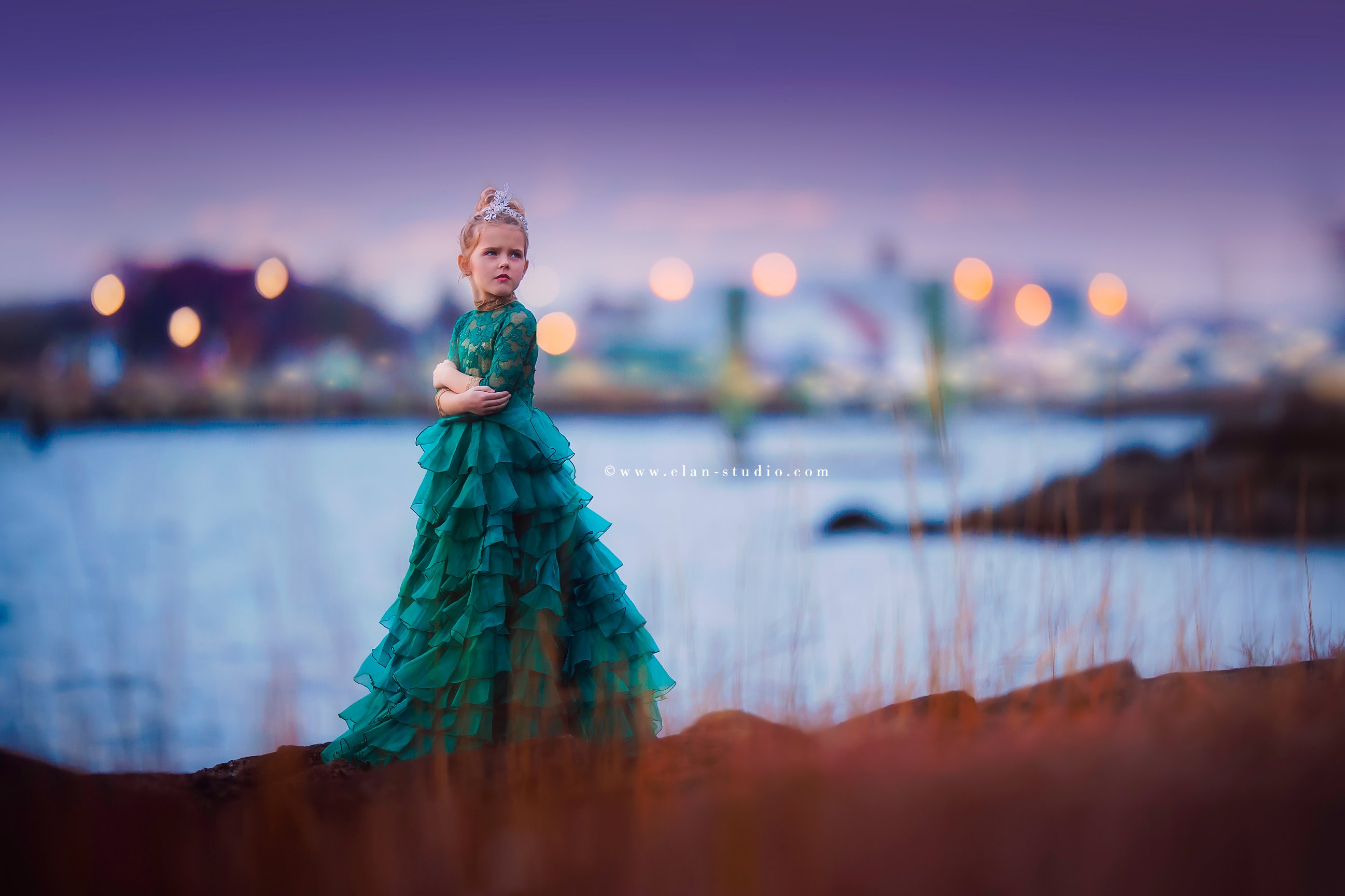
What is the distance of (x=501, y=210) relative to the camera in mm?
2238

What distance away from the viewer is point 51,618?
2.24 metres

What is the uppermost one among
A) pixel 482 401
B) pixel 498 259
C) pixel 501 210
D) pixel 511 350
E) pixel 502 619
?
pixel 501 210

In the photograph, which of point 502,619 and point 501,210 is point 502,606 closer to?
point 502,619

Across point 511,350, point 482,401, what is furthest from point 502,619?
point 511,350

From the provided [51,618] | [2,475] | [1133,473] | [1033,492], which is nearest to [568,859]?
[51,618]

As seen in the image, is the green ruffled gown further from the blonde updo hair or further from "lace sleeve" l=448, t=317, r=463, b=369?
the blonde updo hair

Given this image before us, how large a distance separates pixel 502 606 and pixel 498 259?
3.10 ft

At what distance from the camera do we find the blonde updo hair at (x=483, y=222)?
7.30 ft

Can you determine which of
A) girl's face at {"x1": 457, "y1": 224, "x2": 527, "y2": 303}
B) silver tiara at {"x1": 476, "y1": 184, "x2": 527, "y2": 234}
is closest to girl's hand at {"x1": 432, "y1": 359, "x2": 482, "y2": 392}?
girl's face at {"x1": 457, "y1": 224, "x2": 527, "y2": 303}

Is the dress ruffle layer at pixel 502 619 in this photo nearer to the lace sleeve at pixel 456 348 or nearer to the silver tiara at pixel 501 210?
the lace sleeve at pixel 456 348

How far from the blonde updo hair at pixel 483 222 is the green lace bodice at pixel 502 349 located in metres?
0.19

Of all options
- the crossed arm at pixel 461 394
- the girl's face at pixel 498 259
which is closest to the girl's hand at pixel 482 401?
the crossed arm at pixel 461 394

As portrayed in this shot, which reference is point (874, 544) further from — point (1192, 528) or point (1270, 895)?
point (1270, 895)

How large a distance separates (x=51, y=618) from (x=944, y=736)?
7.87 ft
